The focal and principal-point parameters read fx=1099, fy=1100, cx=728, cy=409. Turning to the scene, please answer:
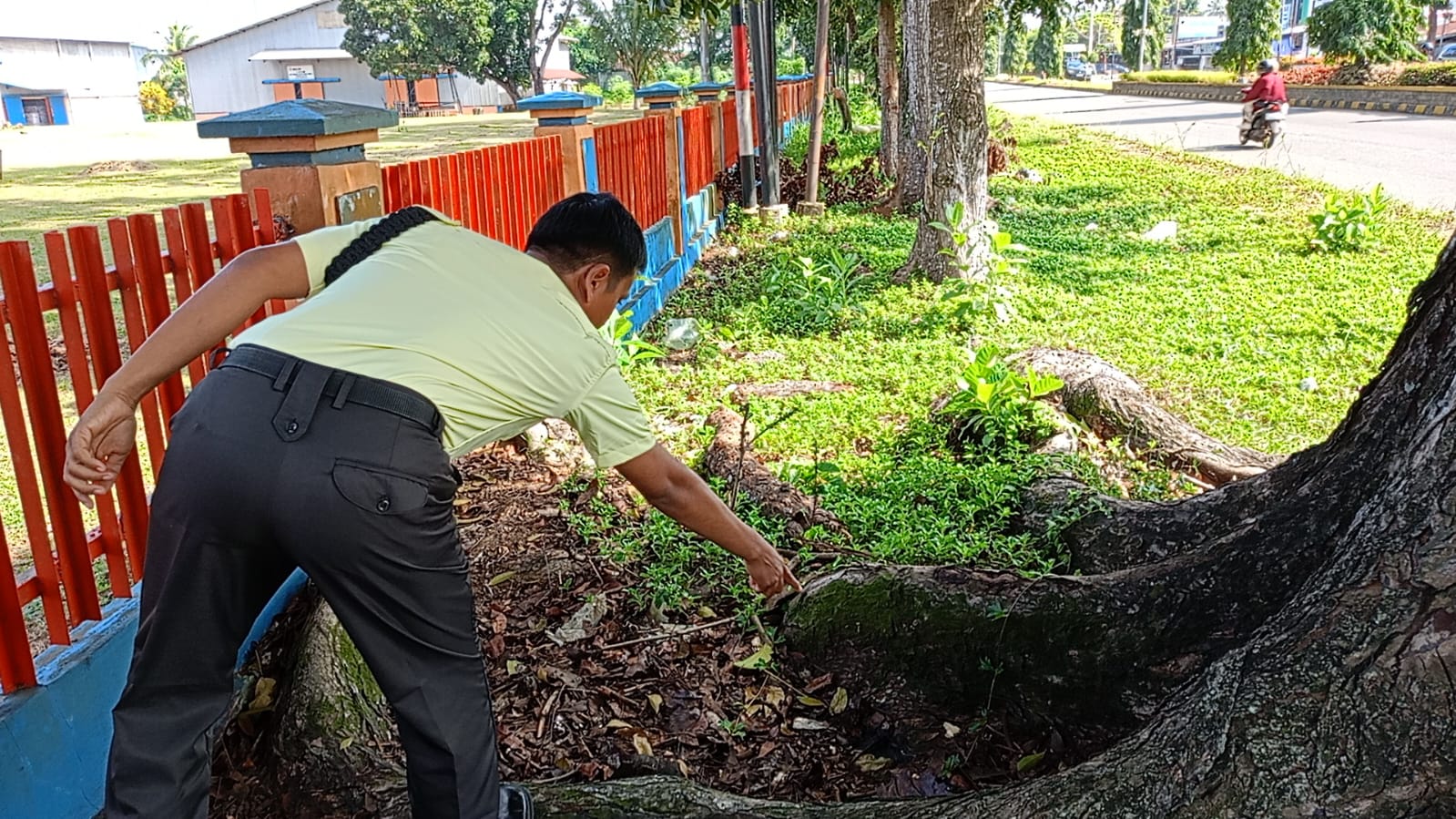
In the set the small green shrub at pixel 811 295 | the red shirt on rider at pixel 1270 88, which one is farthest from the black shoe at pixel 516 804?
the red shirt on rider at pixel 1270 88

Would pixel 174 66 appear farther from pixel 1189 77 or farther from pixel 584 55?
pixel 1189 77

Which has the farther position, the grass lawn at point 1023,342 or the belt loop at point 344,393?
the grass lawn at point 1023,342

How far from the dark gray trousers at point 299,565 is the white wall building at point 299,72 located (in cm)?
5230

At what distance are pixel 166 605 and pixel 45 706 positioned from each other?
889mm

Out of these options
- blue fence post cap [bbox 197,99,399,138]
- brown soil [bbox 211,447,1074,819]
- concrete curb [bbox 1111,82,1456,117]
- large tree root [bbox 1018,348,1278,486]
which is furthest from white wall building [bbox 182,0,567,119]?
brown soil [bbox 211,447,1074,819]

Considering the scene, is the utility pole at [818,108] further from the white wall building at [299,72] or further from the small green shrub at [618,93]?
the white wall building at [299,72]

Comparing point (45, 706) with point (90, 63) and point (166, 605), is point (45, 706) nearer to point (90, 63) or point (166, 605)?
point (166, 605)

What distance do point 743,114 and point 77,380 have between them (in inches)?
371

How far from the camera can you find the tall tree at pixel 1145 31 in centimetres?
5269

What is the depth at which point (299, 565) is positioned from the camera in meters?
1.87

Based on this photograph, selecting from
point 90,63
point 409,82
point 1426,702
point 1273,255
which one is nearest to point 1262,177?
point 1273,255

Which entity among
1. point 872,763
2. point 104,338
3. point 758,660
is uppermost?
point 104,338

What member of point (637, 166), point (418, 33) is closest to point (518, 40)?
point (418, 33)

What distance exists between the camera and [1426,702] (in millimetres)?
1538
